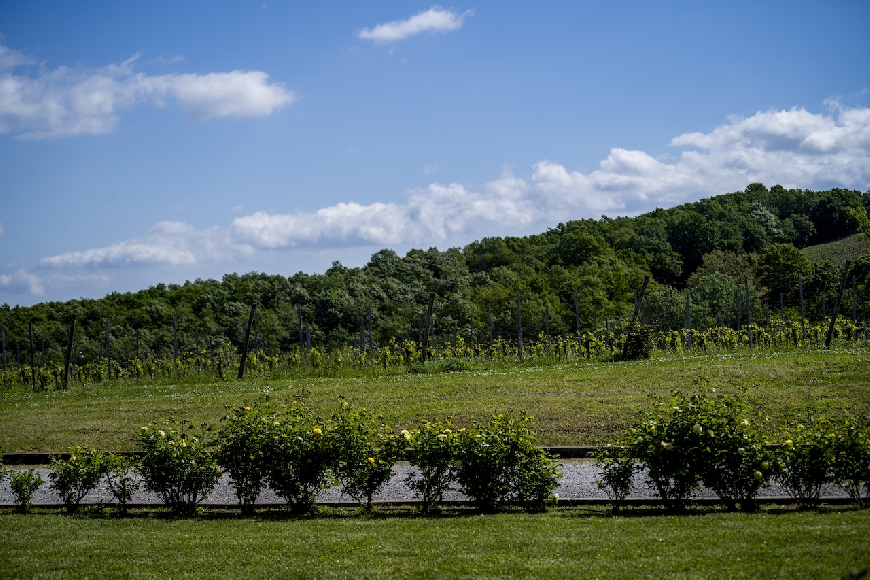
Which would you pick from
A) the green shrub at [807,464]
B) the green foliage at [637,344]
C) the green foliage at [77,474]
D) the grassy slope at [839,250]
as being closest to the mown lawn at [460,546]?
the green shrub at [807,464]

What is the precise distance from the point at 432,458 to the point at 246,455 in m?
2.05

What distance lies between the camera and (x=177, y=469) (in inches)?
312

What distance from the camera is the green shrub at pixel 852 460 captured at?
21.7 feet

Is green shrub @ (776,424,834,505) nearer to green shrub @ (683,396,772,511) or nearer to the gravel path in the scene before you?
green shrub @ (683,396,772,511)

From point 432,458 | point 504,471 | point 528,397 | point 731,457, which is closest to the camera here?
point 731,457

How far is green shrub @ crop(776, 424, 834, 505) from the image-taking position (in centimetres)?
671

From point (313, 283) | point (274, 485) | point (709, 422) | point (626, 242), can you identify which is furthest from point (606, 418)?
point (626, 242)

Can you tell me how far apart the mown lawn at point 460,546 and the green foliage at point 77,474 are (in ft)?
2.39

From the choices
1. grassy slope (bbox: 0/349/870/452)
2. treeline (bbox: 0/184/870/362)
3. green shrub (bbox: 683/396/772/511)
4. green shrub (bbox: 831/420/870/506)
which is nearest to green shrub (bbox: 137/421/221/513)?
grassy slope (bbox: 0/349/870/452)

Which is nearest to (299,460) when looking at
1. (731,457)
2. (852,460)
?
(731,457)

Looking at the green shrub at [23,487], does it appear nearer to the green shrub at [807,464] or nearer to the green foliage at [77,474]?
the green foliage at [77,474]

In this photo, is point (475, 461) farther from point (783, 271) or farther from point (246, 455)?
point (783, 271)

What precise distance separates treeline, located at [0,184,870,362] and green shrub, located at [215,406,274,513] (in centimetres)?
2506

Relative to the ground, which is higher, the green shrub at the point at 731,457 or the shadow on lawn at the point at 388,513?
the green shrub at the point at 731,457
